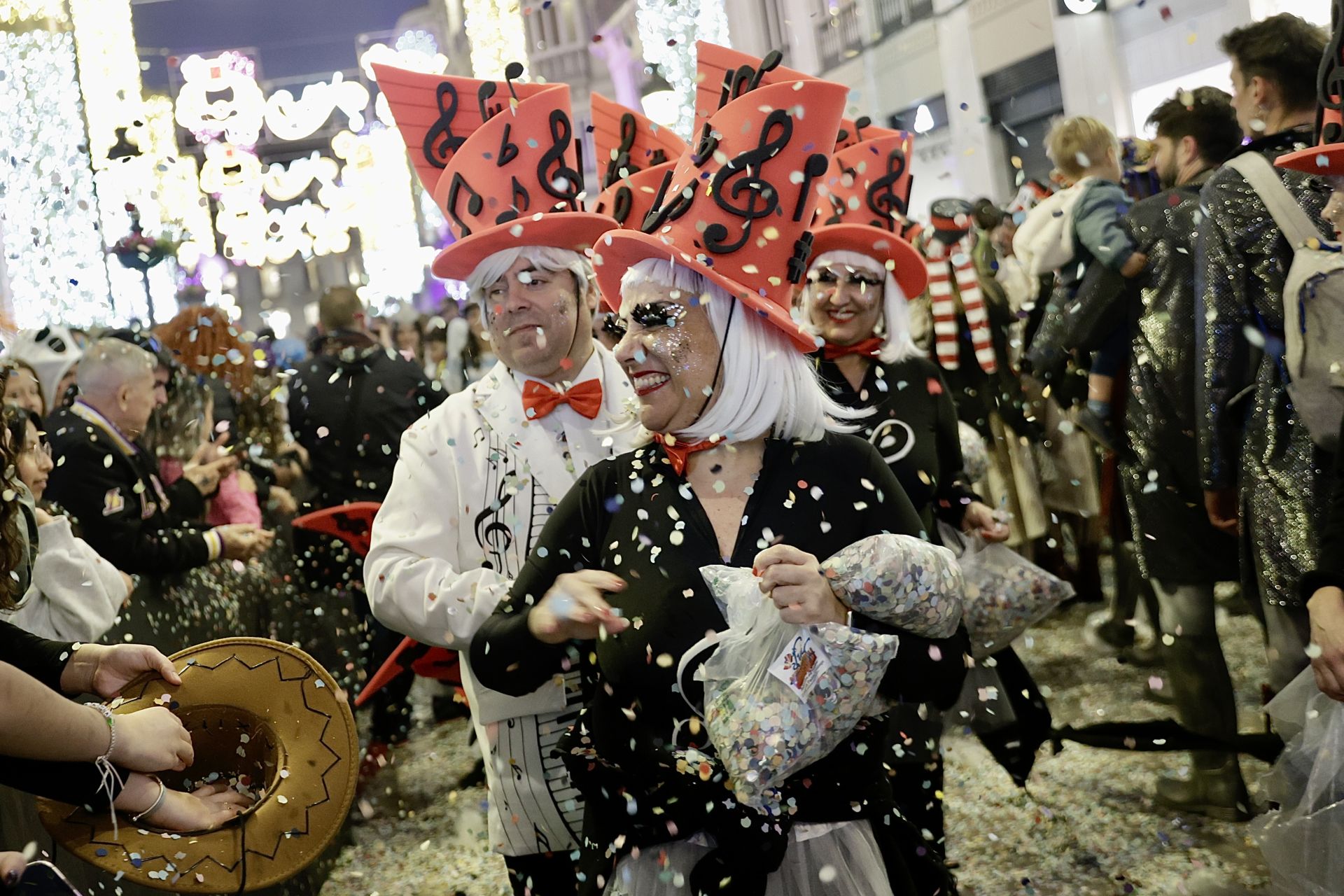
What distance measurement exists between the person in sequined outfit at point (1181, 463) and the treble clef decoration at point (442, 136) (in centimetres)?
210

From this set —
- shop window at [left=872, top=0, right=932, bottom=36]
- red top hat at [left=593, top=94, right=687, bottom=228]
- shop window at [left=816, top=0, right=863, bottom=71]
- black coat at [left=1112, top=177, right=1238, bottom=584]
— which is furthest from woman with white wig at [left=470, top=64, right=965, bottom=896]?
shop window at [left=816, top=0, right=863, bottom=71]

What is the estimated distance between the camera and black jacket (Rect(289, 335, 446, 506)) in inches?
229

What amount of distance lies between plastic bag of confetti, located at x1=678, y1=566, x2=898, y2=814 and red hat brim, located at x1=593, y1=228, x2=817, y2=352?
19.0 inches

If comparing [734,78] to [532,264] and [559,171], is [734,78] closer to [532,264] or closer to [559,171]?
[559,171]

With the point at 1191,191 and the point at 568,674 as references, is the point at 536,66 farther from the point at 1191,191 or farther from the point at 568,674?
the point at 568,674

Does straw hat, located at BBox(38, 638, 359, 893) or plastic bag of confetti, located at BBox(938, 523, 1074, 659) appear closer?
straw hat, located at BBox(38, 638, 359, 893)

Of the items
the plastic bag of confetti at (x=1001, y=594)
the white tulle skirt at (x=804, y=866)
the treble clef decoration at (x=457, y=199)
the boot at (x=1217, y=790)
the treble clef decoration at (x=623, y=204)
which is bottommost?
the boot at (x=1217, y=790)

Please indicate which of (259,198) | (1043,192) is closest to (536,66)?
(259,198)

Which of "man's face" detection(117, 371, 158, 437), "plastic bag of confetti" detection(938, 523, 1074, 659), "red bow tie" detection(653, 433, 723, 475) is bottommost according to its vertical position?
"plastic bag of confetti" detection(938, 523, 1074, 659)

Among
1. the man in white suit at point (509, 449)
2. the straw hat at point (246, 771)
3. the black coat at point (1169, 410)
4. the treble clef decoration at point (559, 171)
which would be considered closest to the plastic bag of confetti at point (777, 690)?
the straw hat at point (246, 771)

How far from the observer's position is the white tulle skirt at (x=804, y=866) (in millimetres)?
2045

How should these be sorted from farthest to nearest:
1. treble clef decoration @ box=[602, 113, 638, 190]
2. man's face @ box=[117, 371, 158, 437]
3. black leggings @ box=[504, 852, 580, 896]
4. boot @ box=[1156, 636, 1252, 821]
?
man's face @ box=[117, 371, 158, 437] < boot @ box=[1156, 636, 1252, 821] < treble clef decoration @ box=[602, 113, 638, 190] < black leggings @ box=[504, 852, 580, 896]

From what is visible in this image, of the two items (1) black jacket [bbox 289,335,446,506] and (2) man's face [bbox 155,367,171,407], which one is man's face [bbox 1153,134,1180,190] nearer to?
(1) black jacket [bbox 289,335,446,506]

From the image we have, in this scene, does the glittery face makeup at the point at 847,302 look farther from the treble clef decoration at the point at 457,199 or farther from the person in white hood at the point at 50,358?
the person in white hood at the point at 50,358
